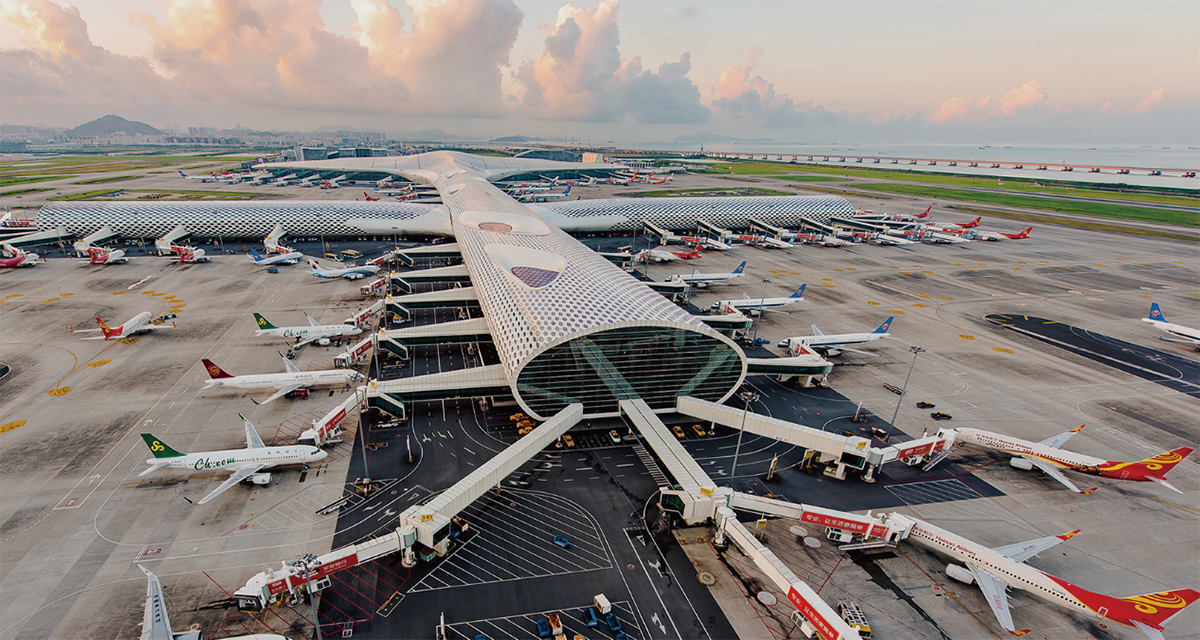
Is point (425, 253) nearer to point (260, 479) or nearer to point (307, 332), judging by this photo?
point (307, 332)

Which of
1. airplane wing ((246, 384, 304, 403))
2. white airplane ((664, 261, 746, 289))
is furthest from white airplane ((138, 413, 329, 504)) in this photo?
white airplane ((664, 261, 746, 289))

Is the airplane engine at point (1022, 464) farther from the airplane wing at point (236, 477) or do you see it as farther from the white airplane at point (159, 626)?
the airplane wing at point (236, 477)

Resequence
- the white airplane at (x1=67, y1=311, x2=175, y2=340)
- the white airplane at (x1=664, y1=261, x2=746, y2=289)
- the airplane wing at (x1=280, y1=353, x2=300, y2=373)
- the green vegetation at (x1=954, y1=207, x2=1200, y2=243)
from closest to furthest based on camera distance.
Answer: the airplane wing at (x1=280, y1=353, x2=300, y2=373) → the white airplane at (x1=67, y1=311, x2=175, y2=340) → the white airplane at (x1=664, y1=261, x2=746, y2=289) → the green vegetation at (x1=954, y1=207, x2=1200, y2=243)

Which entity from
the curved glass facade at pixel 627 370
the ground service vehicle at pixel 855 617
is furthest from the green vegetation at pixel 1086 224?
the ground service vehicle at pixel 855 617

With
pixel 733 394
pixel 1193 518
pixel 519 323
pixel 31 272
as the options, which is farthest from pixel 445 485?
pixel 31 272

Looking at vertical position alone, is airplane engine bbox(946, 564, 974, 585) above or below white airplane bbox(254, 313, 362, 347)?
below

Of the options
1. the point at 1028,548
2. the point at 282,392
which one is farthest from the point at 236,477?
the point at 1028,548

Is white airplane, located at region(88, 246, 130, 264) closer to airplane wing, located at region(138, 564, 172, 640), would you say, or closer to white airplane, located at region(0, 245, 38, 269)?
white airplane, located at region(0, 245, 38, 269)
